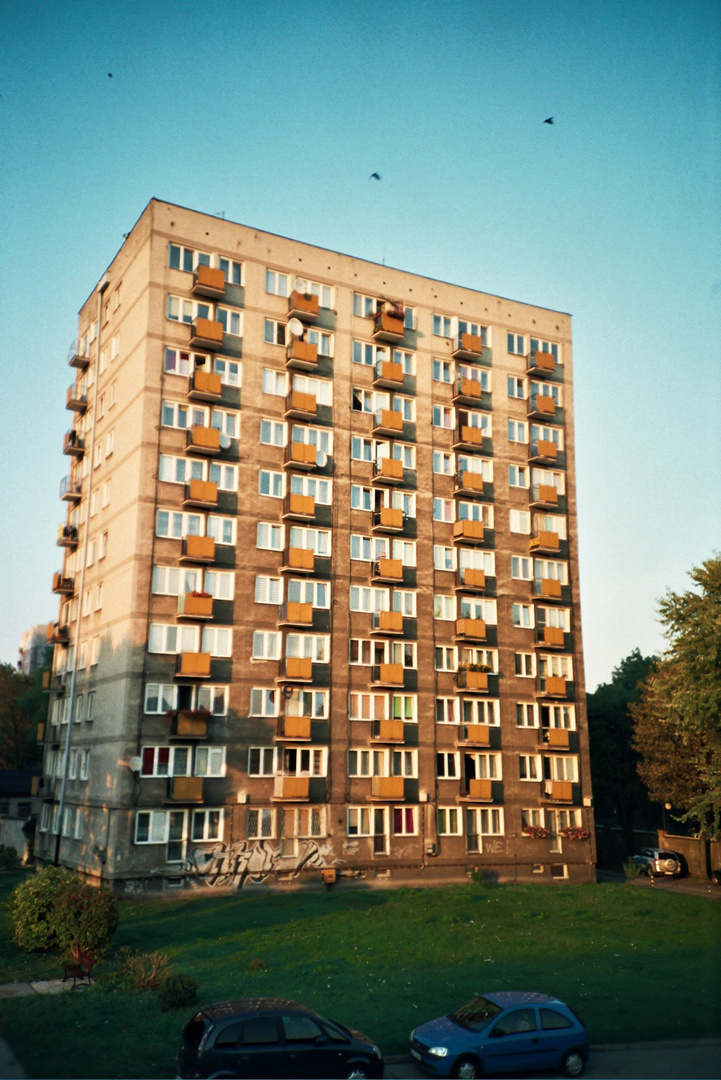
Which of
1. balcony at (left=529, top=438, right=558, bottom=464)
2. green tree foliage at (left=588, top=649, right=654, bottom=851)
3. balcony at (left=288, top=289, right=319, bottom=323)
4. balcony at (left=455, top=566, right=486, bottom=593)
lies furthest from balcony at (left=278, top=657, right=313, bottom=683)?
green tree foliage at (left=588, top=649, right=654, bottom=851)

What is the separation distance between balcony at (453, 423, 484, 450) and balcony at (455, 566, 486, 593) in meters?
7.87

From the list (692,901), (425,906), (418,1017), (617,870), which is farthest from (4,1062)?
(617,870)

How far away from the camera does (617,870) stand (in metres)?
70.8

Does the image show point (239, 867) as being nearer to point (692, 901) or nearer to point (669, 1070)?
point (692, 901)

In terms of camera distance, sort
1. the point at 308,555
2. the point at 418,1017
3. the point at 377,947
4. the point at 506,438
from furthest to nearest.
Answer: the point at 506,438 < the point at 308,555 < the point at 377,947 < the point at 418,1017

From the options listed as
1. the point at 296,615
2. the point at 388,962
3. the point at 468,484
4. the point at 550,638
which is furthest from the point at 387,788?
the point at 388,962

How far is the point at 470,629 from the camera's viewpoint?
5562 centimetres

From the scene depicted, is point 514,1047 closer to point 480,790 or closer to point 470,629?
point 480,790

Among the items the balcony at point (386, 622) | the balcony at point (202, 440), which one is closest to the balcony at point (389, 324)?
the balcony at point (202, 440)

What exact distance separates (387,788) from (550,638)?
15155 millimetres

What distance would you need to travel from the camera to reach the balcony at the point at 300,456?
51.8 m

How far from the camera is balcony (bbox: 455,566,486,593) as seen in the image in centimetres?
5653

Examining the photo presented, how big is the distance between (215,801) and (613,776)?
125 feet

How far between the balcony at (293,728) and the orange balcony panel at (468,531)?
15514 mm
